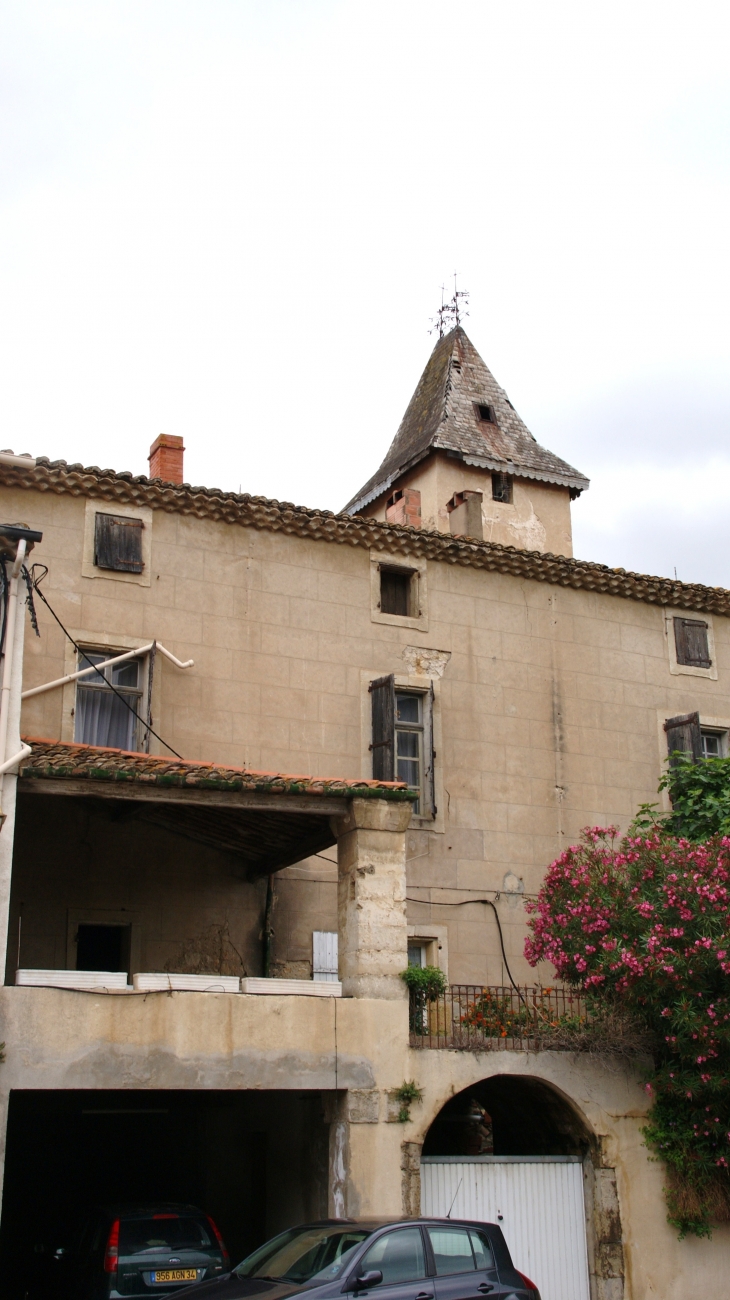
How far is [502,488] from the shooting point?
27906 millimetres

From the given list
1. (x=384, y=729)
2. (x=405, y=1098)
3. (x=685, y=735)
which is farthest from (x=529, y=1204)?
(x=685, y=735)

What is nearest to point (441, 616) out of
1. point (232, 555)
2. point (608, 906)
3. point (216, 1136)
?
point (232, 555)

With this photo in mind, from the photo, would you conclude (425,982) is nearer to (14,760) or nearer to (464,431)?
(14,760)

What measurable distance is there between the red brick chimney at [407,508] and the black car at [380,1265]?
1655cm

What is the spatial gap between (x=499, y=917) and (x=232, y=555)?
21.5 ft

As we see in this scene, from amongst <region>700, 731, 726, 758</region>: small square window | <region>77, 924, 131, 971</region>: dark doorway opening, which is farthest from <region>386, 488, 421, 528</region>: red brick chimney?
<region>77, 924, 131, 971</region>: dark doorway opening

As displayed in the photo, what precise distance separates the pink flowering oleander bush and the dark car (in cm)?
535

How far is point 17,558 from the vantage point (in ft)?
45.1

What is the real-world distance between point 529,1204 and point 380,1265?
16.4 feet

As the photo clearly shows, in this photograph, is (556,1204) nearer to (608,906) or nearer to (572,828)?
(608,906)

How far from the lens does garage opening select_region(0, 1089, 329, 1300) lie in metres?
16.1

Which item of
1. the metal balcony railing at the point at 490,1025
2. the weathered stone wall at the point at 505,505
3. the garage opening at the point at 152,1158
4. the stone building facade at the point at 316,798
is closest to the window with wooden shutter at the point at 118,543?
the stone building facade at the point at 316,798

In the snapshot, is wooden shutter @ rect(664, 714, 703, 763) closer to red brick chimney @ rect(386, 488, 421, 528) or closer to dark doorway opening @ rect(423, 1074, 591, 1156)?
dark doorway opening @ rect(423, 1074, 591, 1156)

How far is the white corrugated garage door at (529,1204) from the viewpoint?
14281 millimetres
